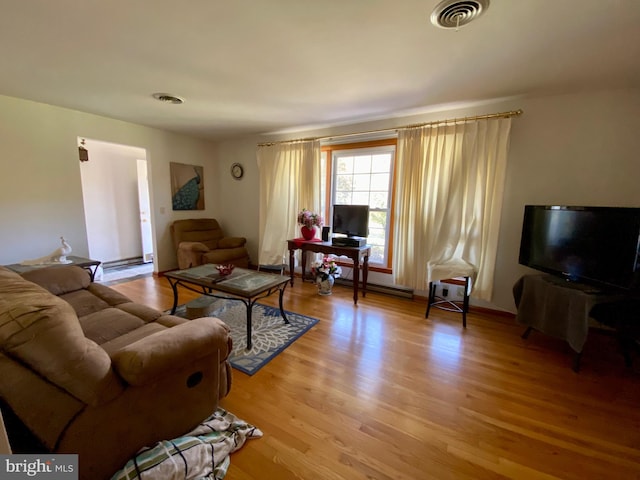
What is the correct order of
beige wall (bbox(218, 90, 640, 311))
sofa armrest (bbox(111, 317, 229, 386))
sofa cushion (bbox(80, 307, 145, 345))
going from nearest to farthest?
sofa armrest (bbox(111, 317, 229, 386)) < sofa cushion (bbox(80, 307, 145, 345)) < beige wall (bbox(218, 90, 640, 311))

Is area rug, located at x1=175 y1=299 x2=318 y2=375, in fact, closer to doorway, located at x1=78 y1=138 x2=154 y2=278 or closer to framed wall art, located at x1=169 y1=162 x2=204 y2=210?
framed wall art, located at x1=169 y1=162 x2=204 y2=210

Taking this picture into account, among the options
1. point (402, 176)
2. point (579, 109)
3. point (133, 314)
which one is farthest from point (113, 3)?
point (579, 109)

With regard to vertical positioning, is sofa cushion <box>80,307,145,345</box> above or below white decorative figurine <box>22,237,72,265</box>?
below

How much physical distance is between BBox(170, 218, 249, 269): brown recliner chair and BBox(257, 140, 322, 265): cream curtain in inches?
17.0

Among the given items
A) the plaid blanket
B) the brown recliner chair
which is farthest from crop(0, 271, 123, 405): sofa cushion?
the brown recliner chair

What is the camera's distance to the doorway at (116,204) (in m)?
4.80

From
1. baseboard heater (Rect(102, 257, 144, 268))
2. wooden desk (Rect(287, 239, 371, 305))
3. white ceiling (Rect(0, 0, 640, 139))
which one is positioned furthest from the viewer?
baseboard heater (Rect(102, 257, 144, 268))

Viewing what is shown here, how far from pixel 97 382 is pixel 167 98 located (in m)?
2.85

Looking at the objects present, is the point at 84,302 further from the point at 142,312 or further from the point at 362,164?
the point at 362,164

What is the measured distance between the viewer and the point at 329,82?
93.7 inches

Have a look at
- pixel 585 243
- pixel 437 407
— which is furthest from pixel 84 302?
pixel 585 243

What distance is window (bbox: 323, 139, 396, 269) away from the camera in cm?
357

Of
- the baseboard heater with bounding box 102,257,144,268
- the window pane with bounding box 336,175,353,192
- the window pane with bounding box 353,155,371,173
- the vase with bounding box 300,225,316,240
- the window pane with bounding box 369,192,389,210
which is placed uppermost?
the window pane with bounding box 353,155,371,173

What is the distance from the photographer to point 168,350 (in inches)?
46.9
